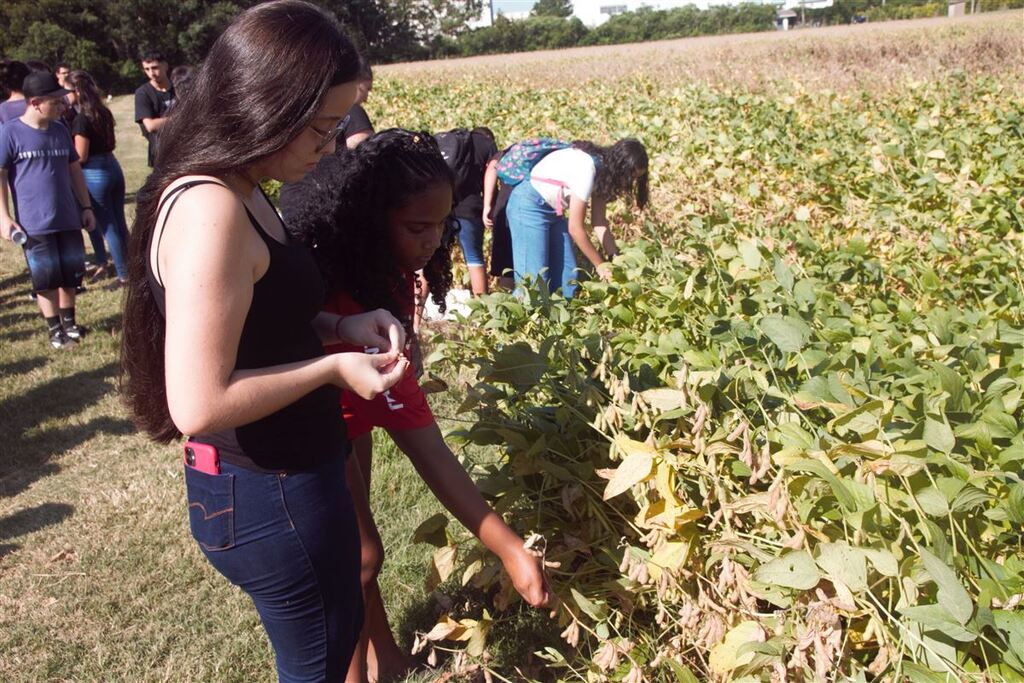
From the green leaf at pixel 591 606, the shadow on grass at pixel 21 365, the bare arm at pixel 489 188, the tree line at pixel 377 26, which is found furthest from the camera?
the tree line at pixel 377 26

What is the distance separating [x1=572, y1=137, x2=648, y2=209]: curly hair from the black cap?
10.1 ft

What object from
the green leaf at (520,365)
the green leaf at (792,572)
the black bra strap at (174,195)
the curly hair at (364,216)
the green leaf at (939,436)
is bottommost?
the green leaf at (792,572)

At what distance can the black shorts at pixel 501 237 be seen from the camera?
5129mm

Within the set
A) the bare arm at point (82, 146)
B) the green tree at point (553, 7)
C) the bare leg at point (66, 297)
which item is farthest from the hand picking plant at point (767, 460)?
the green tree at point (553, 7)

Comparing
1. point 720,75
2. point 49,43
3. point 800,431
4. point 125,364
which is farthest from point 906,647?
point 49,43

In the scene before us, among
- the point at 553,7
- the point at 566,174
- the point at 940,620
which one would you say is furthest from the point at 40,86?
the point at 553,7

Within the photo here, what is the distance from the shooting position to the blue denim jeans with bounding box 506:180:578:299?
4809 mm

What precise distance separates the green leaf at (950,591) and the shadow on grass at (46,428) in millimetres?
3978

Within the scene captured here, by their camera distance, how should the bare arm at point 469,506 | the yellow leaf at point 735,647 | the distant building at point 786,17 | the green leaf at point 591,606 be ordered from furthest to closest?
the distant building at point 786,17 < the green leaf at point 591,606 < the bare arm at point 469,506 < the yellow leaf at point 735,647

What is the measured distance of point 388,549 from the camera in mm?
3389

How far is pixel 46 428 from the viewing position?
4.82m

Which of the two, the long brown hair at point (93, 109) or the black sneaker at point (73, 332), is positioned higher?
the long brown hair at point (93, 109)

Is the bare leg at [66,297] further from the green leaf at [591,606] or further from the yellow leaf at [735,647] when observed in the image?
the yellow leaf at [735,647]

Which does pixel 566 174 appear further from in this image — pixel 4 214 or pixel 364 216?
pixel 4 214
